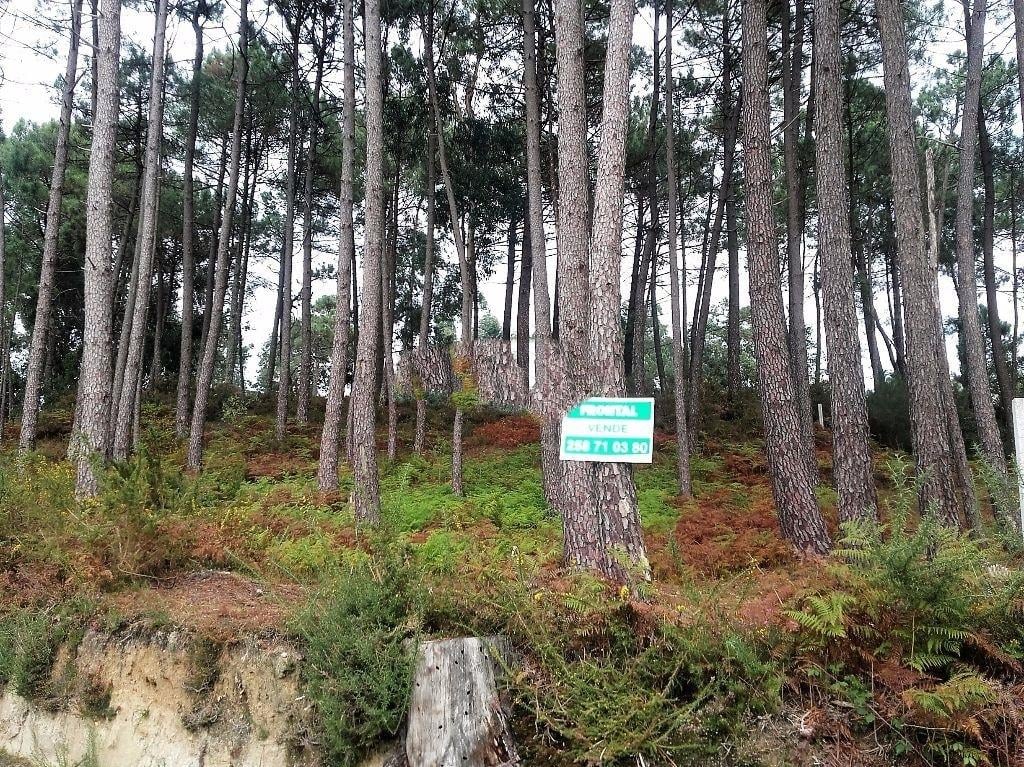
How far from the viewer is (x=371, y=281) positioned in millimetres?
9562

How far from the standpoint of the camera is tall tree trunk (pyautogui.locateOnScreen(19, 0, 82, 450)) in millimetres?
11094

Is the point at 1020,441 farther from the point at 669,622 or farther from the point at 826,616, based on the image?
the point at 669,622

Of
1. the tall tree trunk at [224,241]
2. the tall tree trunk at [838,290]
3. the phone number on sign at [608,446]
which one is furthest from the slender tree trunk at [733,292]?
the phone number on sign at [608,446]

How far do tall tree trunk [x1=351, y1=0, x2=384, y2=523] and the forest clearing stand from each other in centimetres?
5

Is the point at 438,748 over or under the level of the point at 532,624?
under

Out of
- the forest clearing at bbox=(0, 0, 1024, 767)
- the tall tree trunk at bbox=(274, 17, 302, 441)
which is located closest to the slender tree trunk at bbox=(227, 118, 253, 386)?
the forest clearing at bbox=(0, 0, 1024, 767)

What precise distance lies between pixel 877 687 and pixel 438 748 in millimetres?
2369

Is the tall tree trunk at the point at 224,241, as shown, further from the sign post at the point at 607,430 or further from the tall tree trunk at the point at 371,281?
the sign post at the point at 607,430

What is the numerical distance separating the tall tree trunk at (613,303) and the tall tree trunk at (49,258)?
32.2ft

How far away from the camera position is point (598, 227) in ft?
18.1

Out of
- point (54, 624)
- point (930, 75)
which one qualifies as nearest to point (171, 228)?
point (54, 624)

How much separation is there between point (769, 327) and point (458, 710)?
5.80 meters

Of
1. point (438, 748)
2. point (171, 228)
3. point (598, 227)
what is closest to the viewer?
point (438, 748)

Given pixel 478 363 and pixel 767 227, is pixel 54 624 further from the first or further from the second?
pixel 478 363
